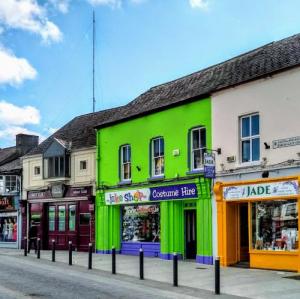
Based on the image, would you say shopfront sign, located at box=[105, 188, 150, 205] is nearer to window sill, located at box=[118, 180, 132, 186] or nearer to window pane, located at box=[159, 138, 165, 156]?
window sill, located at box=[118, 180, 132, 186]

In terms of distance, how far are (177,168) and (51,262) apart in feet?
21.1

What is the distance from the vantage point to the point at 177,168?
76.6 feet

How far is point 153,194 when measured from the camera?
24.6 metres

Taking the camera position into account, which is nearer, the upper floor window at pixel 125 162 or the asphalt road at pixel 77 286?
the asphalt road at pixel 77 286

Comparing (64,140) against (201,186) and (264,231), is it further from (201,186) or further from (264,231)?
(264,231)

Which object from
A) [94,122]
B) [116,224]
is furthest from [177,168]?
[94,122]

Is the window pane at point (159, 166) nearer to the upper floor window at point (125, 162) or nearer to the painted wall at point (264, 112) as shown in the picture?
the upper floor window at point (125, 162)

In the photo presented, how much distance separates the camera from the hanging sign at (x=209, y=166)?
20.7m

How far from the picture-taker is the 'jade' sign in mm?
18250

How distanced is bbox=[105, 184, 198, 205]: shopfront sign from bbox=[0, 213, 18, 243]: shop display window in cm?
1001

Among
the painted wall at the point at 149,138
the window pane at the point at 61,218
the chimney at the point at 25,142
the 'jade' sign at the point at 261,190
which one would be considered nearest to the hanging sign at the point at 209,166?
the 'jade' sign at the point at 261,190

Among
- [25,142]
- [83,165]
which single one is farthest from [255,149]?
[25,142]

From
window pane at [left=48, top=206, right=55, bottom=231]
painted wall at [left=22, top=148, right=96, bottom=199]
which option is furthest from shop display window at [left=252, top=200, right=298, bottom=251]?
window pane at [left=48, top=206, right=55, bottom=231]

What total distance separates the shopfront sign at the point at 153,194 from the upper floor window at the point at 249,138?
2.83 metres
